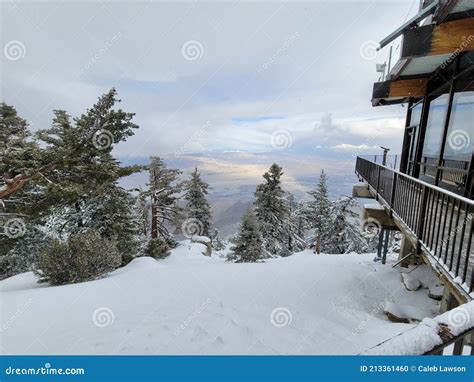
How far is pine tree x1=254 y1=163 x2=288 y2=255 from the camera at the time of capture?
906 inches

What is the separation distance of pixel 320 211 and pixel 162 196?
16495mm

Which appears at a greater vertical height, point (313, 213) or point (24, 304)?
point (24, 304)

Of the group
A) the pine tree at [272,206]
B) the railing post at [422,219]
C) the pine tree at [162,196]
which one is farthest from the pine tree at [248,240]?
the railing post at [422,219]

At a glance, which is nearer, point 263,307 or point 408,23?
point 408,23

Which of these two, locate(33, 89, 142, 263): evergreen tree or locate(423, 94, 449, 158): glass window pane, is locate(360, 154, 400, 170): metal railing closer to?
locate(423, 94, 449, 158): glass window pane

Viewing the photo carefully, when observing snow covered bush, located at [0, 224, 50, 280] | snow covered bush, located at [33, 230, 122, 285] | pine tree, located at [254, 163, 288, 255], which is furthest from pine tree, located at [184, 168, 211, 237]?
snow covered bush, located at [33, 230, 122, 285]

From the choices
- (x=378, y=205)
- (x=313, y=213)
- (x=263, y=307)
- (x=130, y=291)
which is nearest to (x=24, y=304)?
(x=130, y=291)

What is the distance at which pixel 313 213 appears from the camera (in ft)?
90.0

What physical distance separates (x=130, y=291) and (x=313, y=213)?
76.8 feet

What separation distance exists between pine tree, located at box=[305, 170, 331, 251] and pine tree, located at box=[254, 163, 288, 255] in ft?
17.1

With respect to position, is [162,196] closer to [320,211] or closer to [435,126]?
[320,211]
